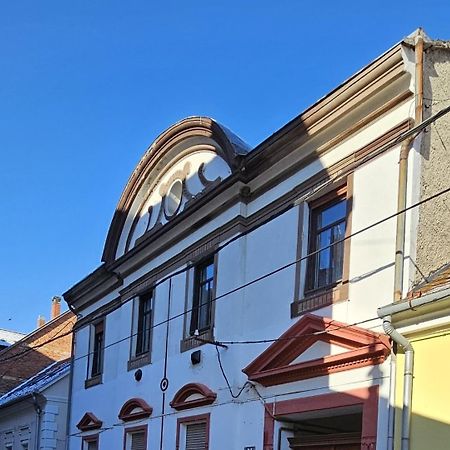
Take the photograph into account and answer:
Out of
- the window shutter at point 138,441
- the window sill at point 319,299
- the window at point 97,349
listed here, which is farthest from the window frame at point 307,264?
the window at point 97,349

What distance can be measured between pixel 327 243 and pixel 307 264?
45 centimetres

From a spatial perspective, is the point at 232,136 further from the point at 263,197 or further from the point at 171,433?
the point at 171,433

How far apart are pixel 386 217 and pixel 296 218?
7.11 feet

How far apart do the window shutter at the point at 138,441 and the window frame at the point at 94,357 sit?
2742mm

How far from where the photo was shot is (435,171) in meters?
10.9

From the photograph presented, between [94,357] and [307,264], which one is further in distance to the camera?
[94,357]

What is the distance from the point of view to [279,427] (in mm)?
12367

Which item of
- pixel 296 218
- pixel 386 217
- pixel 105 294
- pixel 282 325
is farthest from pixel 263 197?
pixel 105 294

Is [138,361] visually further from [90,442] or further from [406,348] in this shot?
[406,348]

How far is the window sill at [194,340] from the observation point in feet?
47.5

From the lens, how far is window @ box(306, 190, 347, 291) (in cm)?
1190

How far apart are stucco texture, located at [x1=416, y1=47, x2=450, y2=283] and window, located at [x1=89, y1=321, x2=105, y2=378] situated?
36.9ft

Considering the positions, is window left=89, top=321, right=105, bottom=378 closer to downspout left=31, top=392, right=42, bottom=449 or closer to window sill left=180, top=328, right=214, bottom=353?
downspout left=31, top=392, right=42, bottom=449

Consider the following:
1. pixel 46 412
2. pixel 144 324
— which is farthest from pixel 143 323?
pixel 46 412
